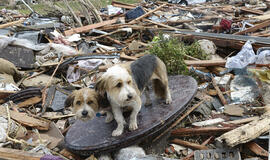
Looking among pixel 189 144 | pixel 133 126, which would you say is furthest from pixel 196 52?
pixel 133 126

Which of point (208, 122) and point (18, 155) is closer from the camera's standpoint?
point (18, 155)

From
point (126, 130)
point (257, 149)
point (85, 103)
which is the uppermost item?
point (85, 103)

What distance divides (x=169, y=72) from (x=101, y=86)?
278 centimetres

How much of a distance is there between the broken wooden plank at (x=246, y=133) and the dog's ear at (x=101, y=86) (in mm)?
1690

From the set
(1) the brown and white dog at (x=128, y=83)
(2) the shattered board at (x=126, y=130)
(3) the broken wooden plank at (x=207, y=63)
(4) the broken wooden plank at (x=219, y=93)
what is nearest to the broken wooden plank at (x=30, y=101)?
(2) the shattered board at (x=126, y=130)

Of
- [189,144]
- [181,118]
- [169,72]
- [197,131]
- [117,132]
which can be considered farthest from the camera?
[169,72]

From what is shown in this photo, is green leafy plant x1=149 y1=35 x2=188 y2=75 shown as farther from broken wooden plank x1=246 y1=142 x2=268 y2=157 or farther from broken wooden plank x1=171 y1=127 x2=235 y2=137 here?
broken wooden plank x1=246 y1=142 x2=268 y2=157

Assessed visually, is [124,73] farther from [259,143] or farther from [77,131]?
[259,143]

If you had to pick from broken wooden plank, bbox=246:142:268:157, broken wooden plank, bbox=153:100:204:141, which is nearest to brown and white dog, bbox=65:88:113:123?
broken wooden plank, bbox=153:100:204:141

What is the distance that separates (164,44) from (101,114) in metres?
2.46

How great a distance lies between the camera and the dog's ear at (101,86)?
10.8ft

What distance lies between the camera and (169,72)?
5812 mm

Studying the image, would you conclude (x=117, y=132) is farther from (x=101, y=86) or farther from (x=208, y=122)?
(x=208, y=122)

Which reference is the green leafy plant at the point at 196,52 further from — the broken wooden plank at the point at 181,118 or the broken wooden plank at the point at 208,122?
the broken wooden plank at the point at 208,122
